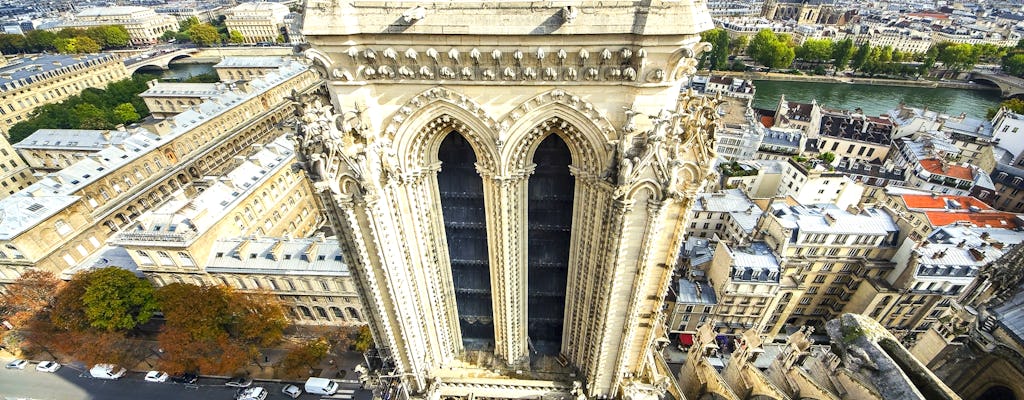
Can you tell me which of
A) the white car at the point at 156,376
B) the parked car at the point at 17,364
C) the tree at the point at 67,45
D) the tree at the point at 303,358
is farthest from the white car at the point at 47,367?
the tree at the point at 67,45

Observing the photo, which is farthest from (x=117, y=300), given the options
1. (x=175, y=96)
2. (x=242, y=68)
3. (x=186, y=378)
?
(x=242, y=68)

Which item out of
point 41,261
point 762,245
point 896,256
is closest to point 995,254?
point 896,256

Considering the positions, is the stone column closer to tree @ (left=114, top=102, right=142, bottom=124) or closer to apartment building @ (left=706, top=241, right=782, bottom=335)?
apartment building @ (left=706, top=241, right=782, bottom=335)

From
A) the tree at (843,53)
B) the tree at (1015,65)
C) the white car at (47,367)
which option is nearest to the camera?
the white car at (47,367)

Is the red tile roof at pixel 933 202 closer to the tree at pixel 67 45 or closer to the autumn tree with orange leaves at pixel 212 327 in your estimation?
the autumn tree with orange leaves at pixel 212 327

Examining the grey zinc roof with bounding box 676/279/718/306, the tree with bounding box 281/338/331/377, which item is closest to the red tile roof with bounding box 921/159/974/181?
the grey zinc roof with bounding box 676/279/718/306

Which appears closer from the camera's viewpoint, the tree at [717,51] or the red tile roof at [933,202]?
the red tile roof at [933,202]

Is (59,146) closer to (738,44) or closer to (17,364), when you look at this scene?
(17,364)
